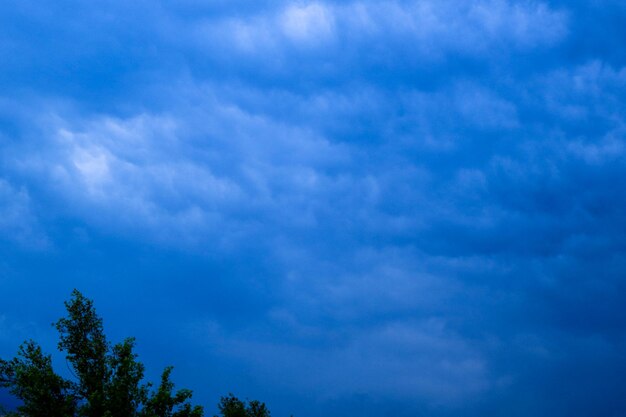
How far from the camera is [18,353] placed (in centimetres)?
3164

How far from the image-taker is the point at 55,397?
30.5 meters

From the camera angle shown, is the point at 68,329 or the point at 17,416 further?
the point at 68,329

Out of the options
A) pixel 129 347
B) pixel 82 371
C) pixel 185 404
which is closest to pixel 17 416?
pixel 82 371

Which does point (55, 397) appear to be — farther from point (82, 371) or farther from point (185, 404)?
point (185, 404)

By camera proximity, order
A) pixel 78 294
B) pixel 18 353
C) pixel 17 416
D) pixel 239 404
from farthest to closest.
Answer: pixel 239 404, pixel 78 294, pixel 18 353, pixel 17 416

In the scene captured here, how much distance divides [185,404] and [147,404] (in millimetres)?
2497

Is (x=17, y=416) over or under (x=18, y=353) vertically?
under

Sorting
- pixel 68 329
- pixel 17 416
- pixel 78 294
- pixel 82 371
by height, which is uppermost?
pixel 78 294

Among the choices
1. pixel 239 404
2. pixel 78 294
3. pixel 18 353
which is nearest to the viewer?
pixel 18 353

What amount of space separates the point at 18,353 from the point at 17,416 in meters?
3.92

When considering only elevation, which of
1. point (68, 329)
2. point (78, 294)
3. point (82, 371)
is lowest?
point (82, 371)

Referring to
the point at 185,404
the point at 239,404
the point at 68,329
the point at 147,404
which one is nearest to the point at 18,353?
the point at 68,329

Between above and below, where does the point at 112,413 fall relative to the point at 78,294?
below

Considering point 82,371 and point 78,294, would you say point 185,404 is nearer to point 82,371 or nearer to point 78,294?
point 82,371
